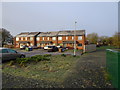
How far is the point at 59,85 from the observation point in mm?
3811

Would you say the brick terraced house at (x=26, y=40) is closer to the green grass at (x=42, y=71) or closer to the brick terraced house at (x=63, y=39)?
the brick terraced house at (x=63, y=39)

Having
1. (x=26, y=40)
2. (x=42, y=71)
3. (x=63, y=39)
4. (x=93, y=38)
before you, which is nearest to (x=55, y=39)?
(x=63, y=39)

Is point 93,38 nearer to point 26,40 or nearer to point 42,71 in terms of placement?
point 26,40

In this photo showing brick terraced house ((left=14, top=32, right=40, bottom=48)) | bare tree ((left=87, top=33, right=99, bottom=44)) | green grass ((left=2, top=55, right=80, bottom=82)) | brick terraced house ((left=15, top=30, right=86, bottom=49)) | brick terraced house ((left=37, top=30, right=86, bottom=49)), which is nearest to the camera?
green grass ((left=2, top=55, right=80, bottom=82))

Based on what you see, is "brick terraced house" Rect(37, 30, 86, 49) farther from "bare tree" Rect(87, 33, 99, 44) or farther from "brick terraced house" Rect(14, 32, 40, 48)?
"bare tree" Rect(87, 33, 99, 44)

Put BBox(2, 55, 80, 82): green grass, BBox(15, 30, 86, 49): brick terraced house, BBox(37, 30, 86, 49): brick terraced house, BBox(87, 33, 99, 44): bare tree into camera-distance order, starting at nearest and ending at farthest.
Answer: BBox(2, 55, 80, 82): green grass, BBox(37, 30, 86, 49): brick terraced house, BBox(15, 30, 86, 49): brick terraced house, BBox(87, 33, 99, 44): bare tree

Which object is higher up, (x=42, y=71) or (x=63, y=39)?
(x=63, y=39)

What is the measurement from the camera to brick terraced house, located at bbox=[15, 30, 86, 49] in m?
32.7

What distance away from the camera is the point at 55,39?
118 ft

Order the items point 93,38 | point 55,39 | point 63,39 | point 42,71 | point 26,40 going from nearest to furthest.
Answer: point 42,71
point 63,39
point 55,39
point 26,40
point 93,38

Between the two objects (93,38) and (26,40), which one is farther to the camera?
(93,38)

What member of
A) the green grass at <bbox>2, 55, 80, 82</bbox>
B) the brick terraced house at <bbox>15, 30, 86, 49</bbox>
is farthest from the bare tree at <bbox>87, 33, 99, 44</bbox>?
the green grass at <bbox>2, 55, 80, 82</bbox>

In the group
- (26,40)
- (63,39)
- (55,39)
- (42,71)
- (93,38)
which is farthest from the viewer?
(93,38)

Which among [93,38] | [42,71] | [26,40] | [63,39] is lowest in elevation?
[42,71]
